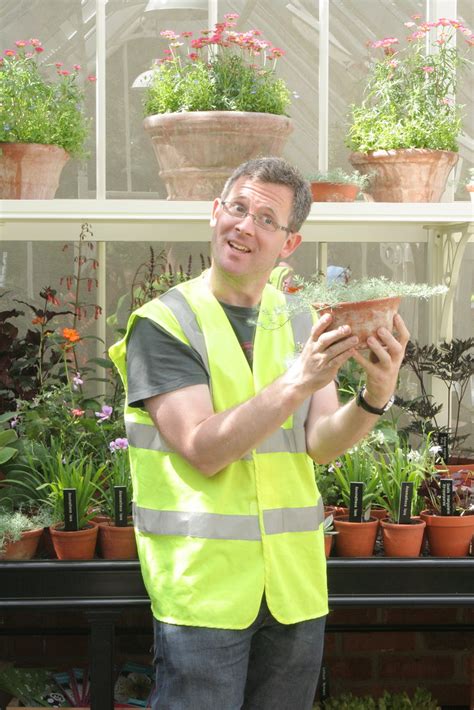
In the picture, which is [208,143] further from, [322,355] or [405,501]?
[322,355]

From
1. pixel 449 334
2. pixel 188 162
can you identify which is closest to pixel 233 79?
pixel 188 162

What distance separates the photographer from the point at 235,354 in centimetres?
226

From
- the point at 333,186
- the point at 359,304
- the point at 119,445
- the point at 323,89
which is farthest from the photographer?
the point at 323,89

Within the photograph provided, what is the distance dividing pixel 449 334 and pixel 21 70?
1.74 m

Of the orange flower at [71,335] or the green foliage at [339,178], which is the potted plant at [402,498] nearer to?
the green foliage at [339,178]

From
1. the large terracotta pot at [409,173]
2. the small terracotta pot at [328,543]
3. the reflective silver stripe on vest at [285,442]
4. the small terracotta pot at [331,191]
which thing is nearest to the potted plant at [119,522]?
the small terracotta pot at [328,543]

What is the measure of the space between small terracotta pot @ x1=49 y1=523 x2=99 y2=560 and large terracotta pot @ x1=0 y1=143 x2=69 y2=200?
3.61ft

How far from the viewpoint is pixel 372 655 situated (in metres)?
3.84

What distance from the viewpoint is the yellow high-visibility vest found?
216 centimetres

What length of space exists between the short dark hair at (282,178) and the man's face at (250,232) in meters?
0.01

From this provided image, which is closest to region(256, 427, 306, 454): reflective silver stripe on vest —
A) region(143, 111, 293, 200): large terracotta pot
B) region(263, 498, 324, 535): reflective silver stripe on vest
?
region(263, 498, 324, 535): reflective silver stripe on vest

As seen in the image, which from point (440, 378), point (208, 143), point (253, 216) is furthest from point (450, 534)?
point (208, 143)

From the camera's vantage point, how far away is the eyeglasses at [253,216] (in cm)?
222

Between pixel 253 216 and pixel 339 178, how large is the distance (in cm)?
132
